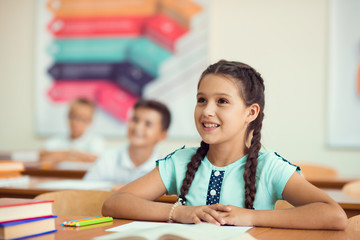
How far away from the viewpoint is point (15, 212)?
109 centimetres

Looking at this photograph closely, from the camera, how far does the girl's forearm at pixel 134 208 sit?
1385mm

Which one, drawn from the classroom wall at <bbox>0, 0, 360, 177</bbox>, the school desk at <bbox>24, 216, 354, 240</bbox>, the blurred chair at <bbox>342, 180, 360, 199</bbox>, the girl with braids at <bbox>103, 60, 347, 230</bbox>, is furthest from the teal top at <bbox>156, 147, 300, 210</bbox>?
the classroom wall at <bbox>0, 0, 360, 177</bbox>

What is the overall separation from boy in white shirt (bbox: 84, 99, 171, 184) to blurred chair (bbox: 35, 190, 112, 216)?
885 millimetres

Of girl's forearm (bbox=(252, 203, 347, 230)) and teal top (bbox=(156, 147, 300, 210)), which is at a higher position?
teal top (bbox=(156, 147, 300, 210))

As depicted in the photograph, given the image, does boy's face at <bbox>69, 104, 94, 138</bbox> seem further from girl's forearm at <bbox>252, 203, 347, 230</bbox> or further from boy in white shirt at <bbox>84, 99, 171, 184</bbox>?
girl's forearm at <bbox>252, 203, 347, 230</bbox>

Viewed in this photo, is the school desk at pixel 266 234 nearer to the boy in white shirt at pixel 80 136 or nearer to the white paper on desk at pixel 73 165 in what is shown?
the white paper on desk at pixel 73 165

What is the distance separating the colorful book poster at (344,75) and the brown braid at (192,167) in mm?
2774

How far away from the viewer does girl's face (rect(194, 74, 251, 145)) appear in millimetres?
1503

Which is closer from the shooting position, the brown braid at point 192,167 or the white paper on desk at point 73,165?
the brown braid at point 192,167

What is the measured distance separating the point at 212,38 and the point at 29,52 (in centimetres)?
206

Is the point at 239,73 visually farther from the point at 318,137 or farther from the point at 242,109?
the point at 318,137

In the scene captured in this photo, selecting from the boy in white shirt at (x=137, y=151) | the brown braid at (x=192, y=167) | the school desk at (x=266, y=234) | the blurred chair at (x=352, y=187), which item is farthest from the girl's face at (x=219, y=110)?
the boy in white shirt at (x=137, y=151)

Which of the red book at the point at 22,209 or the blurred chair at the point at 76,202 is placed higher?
the red book at the point at 22,209

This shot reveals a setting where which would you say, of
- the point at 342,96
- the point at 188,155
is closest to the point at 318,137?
the point at 342,96
